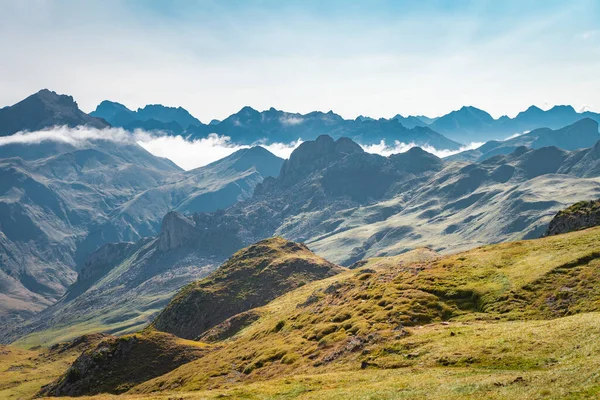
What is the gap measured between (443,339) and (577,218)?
281 ft

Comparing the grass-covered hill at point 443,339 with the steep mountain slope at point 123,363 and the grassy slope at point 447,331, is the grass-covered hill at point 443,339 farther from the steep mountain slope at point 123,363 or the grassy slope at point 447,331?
the steep mountain slope at point 123,363

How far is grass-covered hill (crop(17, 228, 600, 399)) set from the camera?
43.2 metres

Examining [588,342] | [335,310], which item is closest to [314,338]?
[335,310]

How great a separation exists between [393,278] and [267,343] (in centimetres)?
3007

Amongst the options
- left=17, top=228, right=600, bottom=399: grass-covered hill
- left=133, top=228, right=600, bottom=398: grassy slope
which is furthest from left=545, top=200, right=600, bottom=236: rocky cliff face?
left=133, top=228, right=600, bottom=398: grassy slope

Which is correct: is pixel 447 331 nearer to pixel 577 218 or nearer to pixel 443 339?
pixel 443 339

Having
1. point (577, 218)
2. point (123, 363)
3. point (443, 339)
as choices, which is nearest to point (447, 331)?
point (443, 339)

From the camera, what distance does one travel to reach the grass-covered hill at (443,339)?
43.2m

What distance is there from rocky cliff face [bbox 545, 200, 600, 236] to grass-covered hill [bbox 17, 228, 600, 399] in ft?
102

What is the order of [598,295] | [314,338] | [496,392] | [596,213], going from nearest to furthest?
[496,392], [598,295], [314,338], [596,213]

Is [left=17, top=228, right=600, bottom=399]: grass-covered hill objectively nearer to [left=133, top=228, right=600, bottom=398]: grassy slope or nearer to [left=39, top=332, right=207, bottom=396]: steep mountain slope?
[left=133, top=228, right=600, bottom=398]: grassy slope

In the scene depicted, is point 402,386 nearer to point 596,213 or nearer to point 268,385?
point 268,385

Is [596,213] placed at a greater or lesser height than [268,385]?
greater

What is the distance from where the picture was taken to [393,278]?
336 feet
